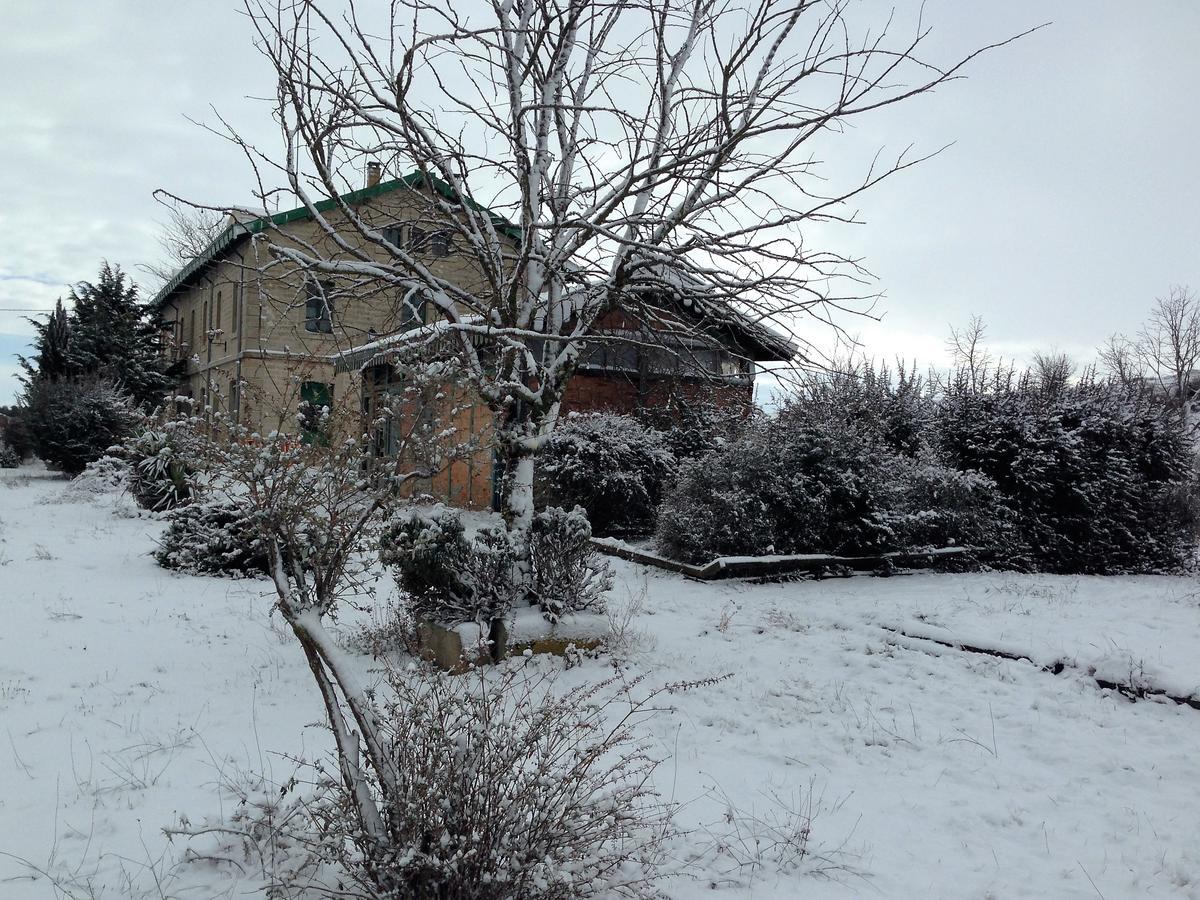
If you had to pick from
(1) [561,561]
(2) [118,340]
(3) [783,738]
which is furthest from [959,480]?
(2) [118,340]

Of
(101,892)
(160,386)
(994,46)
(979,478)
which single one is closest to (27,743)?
(101,892)

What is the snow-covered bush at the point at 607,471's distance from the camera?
1322cm

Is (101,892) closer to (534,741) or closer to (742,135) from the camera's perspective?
A: (534,741)

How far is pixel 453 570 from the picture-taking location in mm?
6094

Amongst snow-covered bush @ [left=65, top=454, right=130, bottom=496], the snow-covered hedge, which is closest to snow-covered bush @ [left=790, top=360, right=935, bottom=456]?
the snow-covered hedge

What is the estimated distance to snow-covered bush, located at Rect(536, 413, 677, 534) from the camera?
13.2 metres

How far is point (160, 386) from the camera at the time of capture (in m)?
25.2

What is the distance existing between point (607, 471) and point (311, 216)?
721 cm

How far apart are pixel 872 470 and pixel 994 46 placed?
5.76 metres

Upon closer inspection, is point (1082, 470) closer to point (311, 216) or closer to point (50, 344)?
point (311, 216)

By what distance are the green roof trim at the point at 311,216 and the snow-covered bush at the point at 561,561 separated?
2.53 m

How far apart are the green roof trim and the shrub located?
342 cm

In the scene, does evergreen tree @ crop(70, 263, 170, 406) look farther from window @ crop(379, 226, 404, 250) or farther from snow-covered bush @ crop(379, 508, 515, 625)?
snow-covered bush @ crop(379, 508, 515, 625)

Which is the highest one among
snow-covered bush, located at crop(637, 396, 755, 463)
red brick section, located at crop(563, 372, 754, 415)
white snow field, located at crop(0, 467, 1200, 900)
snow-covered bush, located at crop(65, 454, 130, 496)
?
red brick section, located at crop(563, 372, 754, 415)
